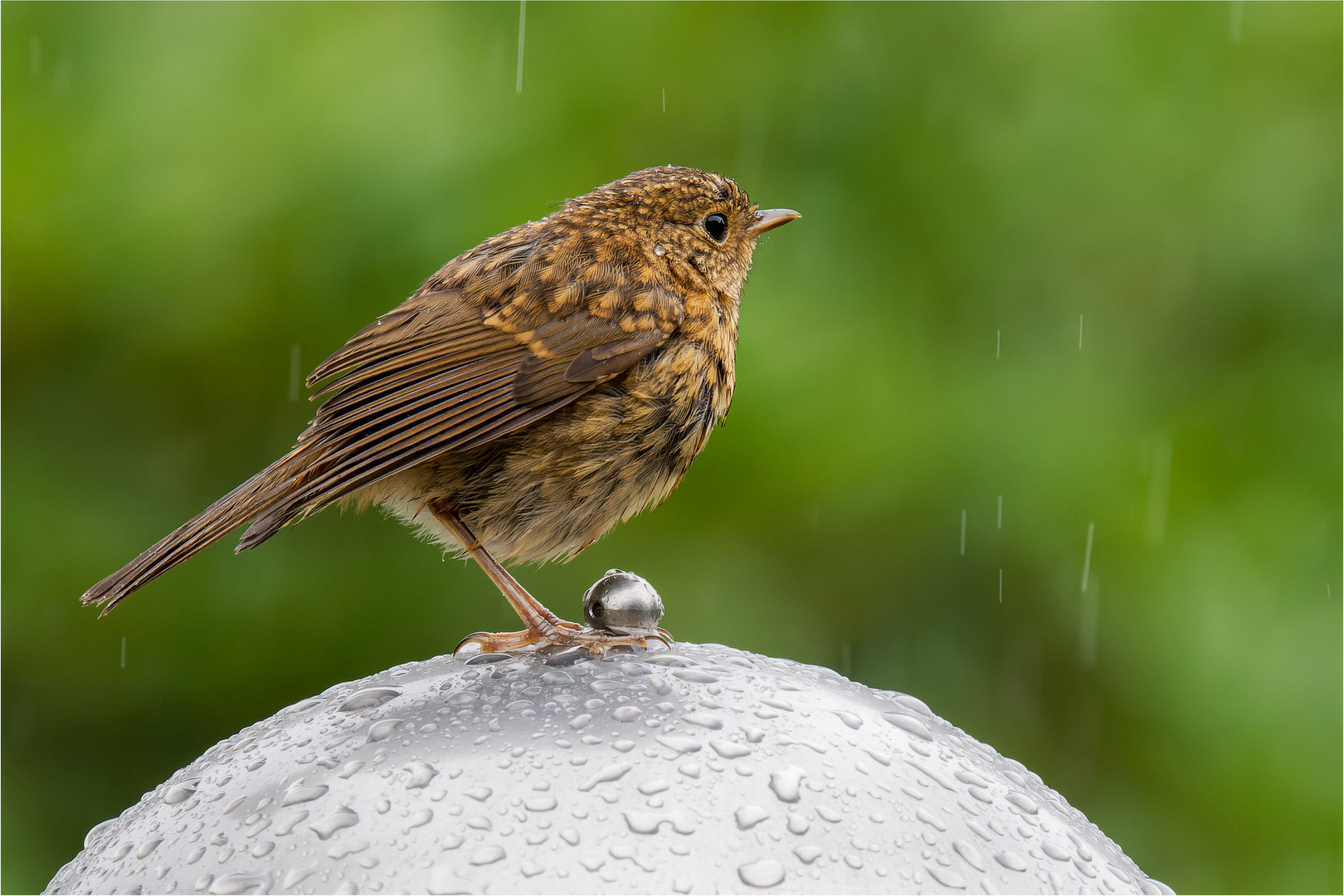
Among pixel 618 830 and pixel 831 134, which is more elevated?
pixel 831 134

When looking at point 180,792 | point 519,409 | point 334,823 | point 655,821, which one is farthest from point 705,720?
point 519,409

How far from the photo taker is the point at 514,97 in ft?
10.00

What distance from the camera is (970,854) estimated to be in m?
1.20

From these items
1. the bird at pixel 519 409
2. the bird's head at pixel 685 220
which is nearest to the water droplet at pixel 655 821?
the bird at pixel 519 409

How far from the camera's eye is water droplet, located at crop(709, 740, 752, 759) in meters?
1.24

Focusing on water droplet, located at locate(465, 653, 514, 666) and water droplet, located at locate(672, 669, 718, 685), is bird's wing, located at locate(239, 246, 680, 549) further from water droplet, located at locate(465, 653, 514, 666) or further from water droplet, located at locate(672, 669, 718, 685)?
water droplet, located at locate(672, 669, 718, 685)

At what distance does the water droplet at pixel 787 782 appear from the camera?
119cm

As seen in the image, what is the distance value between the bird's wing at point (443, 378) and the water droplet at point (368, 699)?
0.45 m

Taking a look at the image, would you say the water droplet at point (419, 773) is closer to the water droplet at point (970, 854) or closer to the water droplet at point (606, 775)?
the water droplet at point (606, 775)

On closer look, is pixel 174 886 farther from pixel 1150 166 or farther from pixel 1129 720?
pixel 1150 166

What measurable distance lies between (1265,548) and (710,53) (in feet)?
6.45

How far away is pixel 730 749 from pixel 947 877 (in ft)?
0.82

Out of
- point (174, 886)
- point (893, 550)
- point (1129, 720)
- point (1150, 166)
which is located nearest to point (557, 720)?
point (174, 886)

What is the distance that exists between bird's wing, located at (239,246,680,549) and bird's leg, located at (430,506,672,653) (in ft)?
0.79
